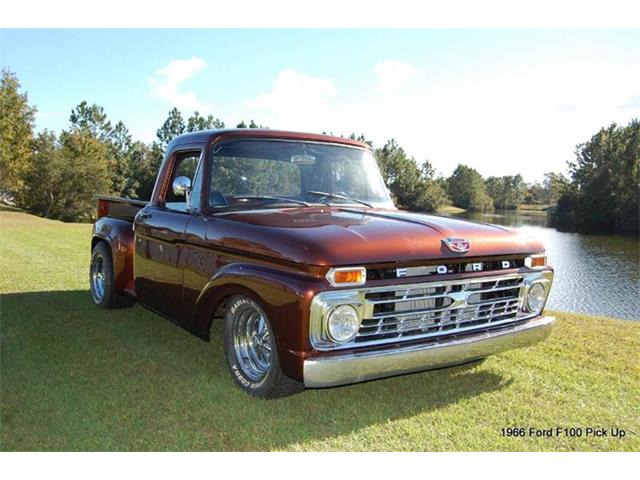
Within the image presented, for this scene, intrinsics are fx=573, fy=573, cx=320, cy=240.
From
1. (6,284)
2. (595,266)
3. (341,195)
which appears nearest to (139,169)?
(595,266)

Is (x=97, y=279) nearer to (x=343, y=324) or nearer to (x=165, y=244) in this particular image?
(x=165, y=244)

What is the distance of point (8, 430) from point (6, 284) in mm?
5538

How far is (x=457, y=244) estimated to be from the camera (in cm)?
391

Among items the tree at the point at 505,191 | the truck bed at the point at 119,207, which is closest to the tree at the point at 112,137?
the truck bed at the point at 119,207

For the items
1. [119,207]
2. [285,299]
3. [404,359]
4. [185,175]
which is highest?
[185,175]

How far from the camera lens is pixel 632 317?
499 inches

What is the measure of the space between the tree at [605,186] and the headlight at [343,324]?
53011mm

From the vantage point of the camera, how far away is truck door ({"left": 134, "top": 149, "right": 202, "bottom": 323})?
4.89 meters

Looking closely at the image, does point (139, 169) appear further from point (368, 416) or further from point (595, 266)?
point (368, 416)

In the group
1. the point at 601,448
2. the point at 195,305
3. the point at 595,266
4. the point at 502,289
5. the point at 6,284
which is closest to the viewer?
the point at 601,448

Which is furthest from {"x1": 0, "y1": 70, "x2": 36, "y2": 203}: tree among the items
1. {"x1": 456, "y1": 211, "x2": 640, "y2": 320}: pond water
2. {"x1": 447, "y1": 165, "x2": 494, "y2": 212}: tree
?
{"x1": 447, "y1": 165, "x2": 494, "y2": 212}: tree

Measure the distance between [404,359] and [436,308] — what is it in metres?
0.45

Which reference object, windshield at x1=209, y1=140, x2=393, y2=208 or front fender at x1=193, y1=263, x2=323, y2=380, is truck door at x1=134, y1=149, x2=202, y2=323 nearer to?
windshield at x1=209, y1=140, x2=393, y2=208

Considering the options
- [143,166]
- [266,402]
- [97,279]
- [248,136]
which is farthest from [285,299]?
[143,166]
